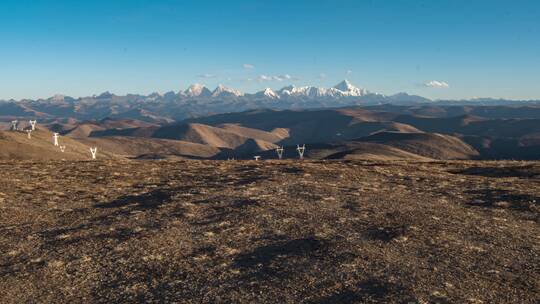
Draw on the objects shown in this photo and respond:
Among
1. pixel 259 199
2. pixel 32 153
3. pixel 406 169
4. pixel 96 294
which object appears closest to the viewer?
pixel 96 294

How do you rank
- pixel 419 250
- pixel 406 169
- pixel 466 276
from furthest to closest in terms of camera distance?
pixel 406 169 → pixel 419 250 → pixel 466 276

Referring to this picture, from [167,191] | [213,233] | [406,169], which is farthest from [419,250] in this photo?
[406,169]

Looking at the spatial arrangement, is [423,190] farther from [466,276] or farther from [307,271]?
[307,271]

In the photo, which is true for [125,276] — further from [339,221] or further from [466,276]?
[466,276]

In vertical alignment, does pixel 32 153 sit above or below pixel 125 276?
below

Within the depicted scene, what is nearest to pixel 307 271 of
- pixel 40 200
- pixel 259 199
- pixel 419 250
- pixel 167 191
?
pixel 419 250

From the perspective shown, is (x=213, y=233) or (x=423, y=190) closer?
(x=213, y=233)
